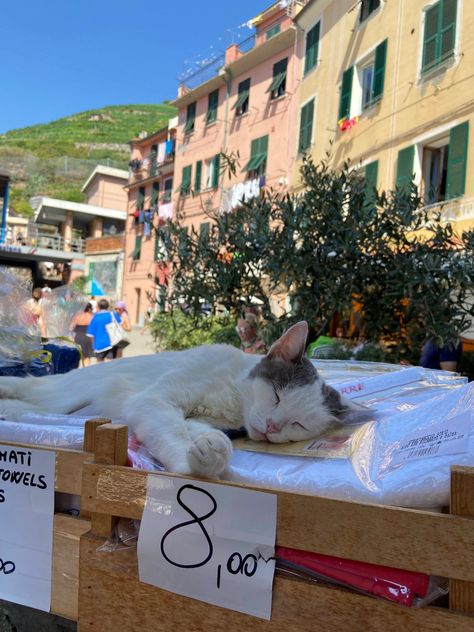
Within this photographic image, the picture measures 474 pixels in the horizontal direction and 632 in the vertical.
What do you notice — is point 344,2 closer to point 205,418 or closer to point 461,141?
point 461,141

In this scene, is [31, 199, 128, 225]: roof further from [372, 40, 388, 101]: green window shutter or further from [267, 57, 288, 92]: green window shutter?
[372, 40, 388, 101]: green window shutter

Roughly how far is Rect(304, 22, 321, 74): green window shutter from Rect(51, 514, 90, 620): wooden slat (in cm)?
1506

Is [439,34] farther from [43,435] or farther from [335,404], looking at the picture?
[43,435]

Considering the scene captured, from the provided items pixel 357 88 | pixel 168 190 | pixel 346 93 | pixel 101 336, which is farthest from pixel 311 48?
pixel 168 190

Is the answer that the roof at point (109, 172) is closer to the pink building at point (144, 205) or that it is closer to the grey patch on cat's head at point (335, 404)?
the pink building at point (144, 205)

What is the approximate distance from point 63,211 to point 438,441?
34401mm

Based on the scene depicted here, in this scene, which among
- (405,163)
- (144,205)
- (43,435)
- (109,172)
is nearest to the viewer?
(43,435)

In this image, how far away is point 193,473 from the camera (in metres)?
1.06

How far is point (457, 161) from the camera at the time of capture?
8.98 meters

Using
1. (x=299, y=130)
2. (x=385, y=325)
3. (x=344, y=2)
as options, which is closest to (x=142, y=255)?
(x=299, y=130)

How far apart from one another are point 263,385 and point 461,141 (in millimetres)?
8792

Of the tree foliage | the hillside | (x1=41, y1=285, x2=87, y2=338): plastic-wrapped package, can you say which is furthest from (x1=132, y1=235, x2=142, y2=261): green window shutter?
the hillside

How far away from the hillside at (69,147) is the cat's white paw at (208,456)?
170 feet

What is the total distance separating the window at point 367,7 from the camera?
1160 centimetres
